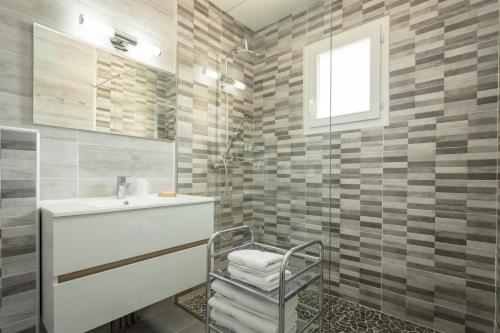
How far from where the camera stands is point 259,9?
2.01 metres

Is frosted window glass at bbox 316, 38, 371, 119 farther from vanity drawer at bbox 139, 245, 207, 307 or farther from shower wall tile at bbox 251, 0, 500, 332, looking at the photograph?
vanity drawer at bbox 139, 245, 207, 307

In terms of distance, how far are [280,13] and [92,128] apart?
4.82 feet

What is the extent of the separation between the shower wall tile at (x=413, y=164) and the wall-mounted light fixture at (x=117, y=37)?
0.80m

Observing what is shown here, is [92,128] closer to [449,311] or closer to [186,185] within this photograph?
[186,185]

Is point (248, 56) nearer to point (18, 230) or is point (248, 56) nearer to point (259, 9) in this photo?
point (259, 9)

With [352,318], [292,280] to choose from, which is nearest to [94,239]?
[292,280]

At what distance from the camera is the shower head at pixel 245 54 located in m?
1.72

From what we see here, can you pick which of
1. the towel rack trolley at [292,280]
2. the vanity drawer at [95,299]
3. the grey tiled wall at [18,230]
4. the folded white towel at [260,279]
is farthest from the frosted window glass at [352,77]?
the grey tiled wall at [18,230]

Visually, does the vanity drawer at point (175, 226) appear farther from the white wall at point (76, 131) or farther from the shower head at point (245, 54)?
the shower head at point (245, 54)

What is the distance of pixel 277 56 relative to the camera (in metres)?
1.56

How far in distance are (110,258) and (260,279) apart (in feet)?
2.36

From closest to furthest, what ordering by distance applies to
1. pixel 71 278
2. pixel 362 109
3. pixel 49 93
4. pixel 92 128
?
→ pixel 71 278 → pixel 49 93 → pixel 92 128 → pixel 362 109

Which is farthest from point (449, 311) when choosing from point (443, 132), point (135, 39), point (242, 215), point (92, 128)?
point (135, 39)

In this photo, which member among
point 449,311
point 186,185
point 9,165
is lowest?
point 449,311
